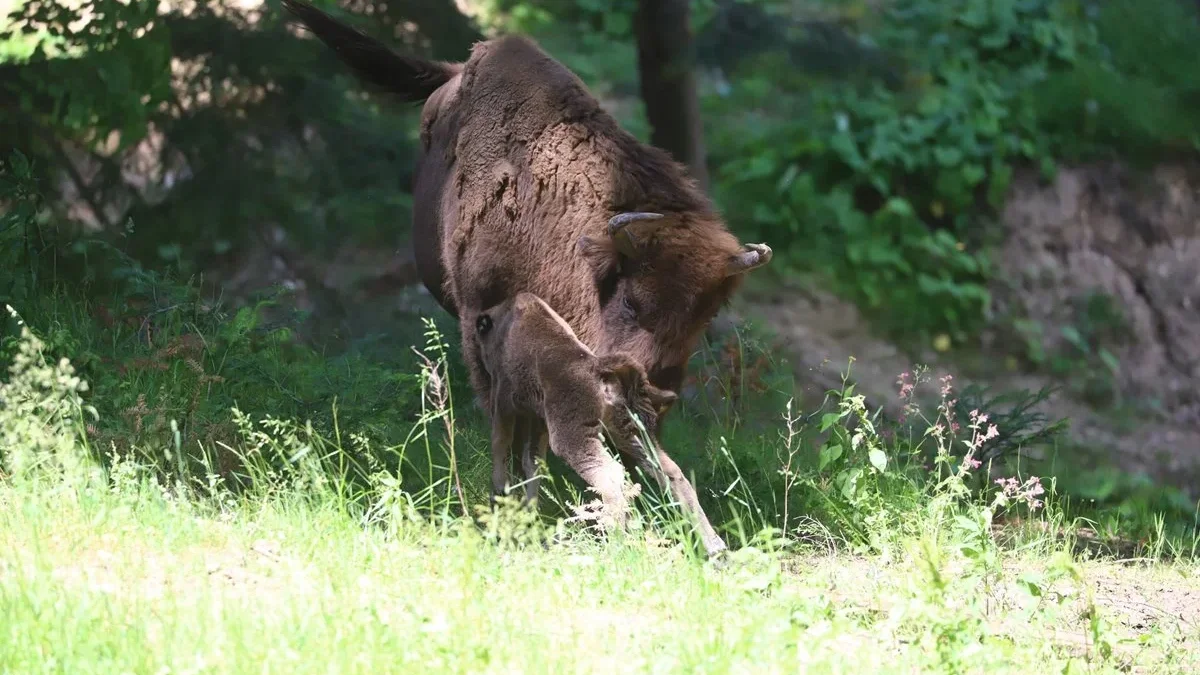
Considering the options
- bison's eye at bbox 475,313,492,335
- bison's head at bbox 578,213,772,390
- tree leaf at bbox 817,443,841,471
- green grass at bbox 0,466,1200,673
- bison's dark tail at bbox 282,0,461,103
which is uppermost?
bison's dark tail at bbox 282,0,461,103

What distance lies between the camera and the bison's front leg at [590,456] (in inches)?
207

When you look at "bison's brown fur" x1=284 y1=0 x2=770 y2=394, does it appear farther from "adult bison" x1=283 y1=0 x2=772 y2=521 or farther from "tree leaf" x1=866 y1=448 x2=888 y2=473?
"tree leaf" x1=866 y1=448 x2=888 y2=473

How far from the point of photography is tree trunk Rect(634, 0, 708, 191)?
908cm

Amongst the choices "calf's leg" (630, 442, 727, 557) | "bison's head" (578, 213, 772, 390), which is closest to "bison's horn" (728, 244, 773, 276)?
"bison's head" (578, 213, 772, 390)

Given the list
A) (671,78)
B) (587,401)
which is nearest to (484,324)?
(587,401)

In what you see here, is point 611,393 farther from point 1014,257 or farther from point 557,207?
point 1014,257

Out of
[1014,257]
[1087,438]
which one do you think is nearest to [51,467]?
[1087,438]

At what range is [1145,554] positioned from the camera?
6.72 m

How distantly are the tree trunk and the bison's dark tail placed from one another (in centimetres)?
227

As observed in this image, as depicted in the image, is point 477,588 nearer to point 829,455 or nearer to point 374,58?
point 829,455

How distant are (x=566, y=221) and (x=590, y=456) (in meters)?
1.01

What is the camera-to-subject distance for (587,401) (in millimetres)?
5348

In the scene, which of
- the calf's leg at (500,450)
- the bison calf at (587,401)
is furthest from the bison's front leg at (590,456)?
the calf's leg at (500,450)

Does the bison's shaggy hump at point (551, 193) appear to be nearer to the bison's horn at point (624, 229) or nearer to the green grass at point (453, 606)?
the bison's horn at point (624, 229)
